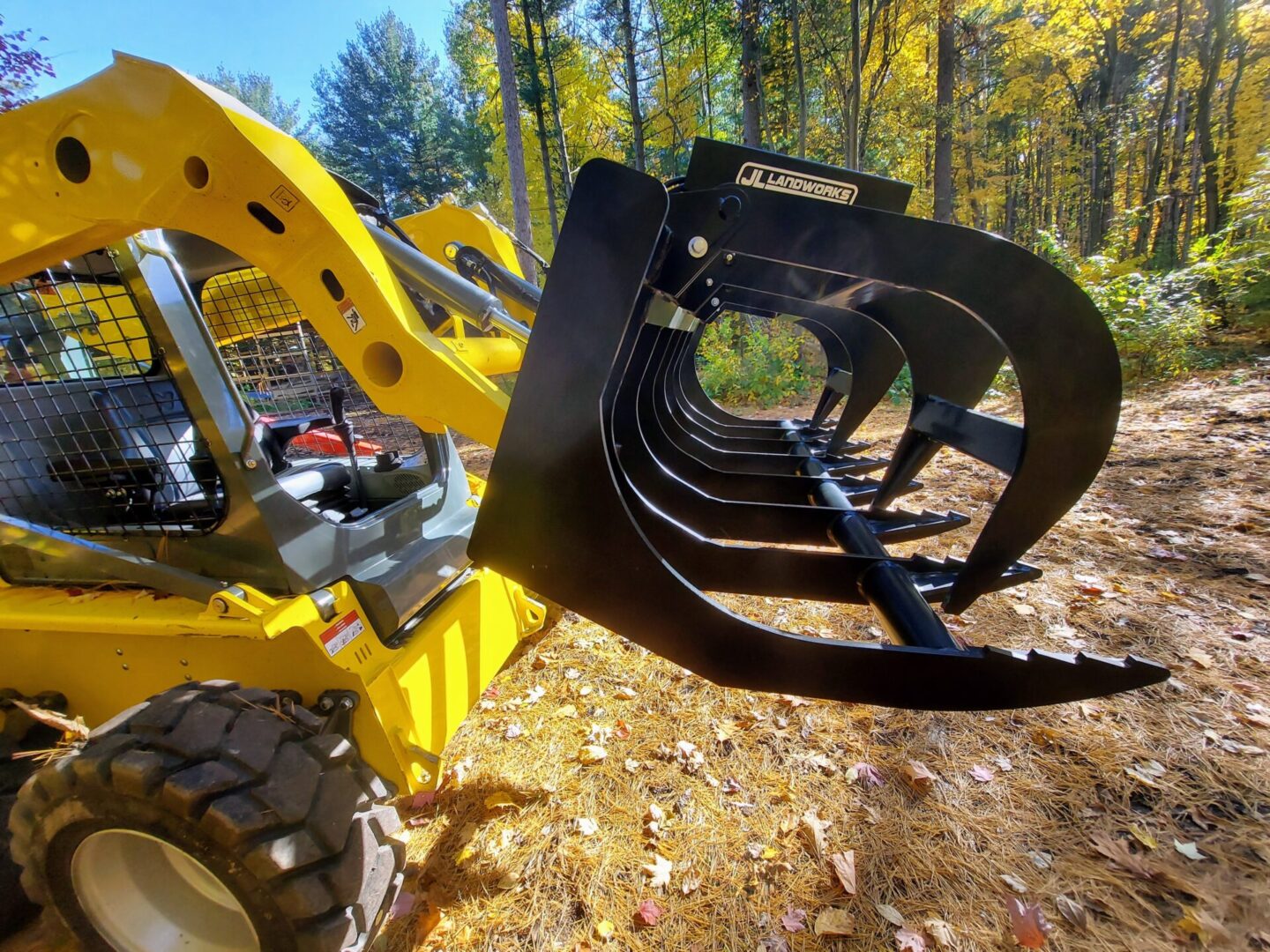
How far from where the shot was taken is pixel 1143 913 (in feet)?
5.02

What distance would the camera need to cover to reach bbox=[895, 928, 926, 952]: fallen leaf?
1.56 metres

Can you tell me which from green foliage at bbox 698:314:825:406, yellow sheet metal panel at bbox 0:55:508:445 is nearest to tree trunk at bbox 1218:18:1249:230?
green foliage at bbox 698:314:825:406

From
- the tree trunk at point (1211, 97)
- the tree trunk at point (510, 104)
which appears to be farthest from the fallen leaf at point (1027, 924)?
the tree trunk at point (1211, 97)

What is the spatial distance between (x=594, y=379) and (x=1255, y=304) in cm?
1105

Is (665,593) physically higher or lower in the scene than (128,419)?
lower

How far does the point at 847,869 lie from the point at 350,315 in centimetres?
232

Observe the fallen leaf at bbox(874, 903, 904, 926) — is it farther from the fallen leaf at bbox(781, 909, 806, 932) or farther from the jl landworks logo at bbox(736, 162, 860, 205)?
the jl landworks logo at bbox(736, 162, 860, 205)

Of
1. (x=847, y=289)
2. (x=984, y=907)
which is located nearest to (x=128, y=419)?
(x=847, y=289)

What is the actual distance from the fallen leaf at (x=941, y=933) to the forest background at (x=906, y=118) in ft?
27.5

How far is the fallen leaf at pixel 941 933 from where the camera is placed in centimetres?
156

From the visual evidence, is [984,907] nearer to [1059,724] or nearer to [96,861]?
[1059,724]

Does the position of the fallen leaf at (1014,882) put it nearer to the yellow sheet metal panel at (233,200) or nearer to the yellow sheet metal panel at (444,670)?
the yellow sheet metal panel at (444,670)

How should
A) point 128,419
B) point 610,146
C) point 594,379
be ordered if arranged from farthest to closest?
point 610,146 < point 128,419 < point 594,379

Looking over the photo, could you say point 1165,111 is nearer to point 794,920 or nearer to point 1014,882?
point 1014,882
